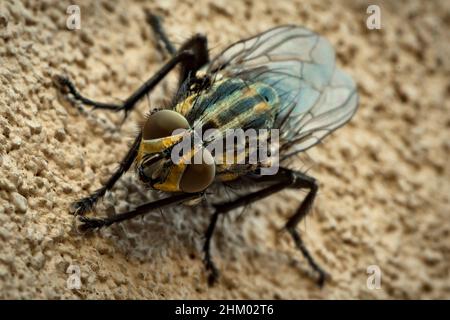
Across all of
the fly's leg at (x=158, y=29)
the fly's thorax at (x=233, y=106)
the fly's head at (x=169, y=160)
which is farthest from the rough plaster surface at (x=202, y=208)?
→ the fly's thorax at (x=233, y=106)

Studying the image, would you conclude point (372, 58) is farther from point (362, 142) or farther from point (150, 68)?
point (150, 68)

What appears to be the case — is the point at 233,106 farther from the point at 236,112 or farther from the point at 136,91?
the point at 136,91

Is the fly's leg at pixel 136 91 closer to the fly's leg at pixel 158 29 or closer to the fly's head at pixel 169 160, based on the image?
the fly's leg at pixel 158 29

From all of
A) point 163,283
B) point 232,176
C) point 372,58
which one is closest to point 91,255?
point 163,283

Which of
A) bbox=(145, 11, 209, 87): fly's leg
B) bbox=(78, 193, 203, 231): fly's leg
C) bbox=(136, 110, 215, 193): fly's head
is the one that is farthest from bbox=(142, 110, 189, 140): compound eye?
bbox=(145, 11, 209, 87): fly's leg

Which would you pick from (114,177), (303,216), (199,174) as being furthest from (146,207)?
(303,216)

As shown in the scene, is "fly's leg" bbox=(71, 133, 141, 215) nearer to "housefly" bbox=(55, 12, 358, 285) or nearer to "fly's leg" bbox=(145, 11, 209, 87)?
"housefly" bbox=(55, 12, 358, 285)
